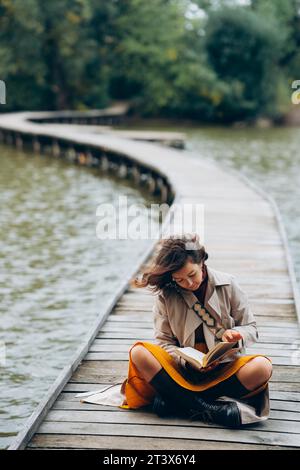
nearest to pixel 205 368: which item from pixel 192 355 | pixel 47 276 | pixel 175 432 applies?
pixel 192 355

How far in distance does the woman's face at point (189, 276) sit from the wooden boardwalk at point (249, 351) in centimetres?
78

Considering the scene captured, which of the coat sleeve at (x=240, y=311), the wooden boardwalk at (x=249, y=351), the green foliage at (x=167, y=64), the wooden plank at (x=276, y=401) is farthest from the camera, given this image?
the green foliage at (x=167, y=64)

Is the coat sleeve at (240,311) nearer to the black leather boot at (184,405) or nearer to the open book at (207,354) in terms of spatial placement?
the open book at (207,354)

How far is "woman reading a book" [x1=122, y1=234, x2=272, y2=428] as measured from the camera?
4258 mm

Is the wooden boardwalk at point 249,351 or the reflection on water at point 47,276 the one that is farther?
the reflection on water at point 47,276

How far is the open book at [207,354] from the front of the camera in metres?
4.01

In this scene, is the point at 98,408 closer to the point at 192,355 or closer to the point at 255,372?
the point at 192,355

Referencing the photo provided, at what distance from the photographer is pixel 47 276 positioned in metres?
9.34

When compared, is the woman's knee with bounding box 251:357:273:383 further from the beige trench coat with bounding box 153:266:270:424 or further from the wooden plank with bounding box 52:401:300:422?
the wooden plank with bounding box 52:401:300:422

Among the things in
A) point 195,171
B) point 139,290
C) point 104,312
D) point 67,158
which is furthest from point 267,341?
point 67,158

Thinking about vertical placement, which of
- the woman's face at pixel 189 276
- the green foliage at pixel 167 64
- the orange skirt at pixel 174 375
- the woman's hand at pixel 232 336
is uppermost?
the green foliage at pixel 167 64

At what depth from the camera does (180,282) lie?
13.6ft

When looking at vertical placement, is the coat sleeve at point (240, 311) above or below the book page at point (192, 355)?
above

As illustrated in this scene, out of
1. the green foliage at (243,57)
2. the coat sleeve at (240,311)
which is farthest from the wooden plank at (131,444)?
the green foliage at (243,57)
